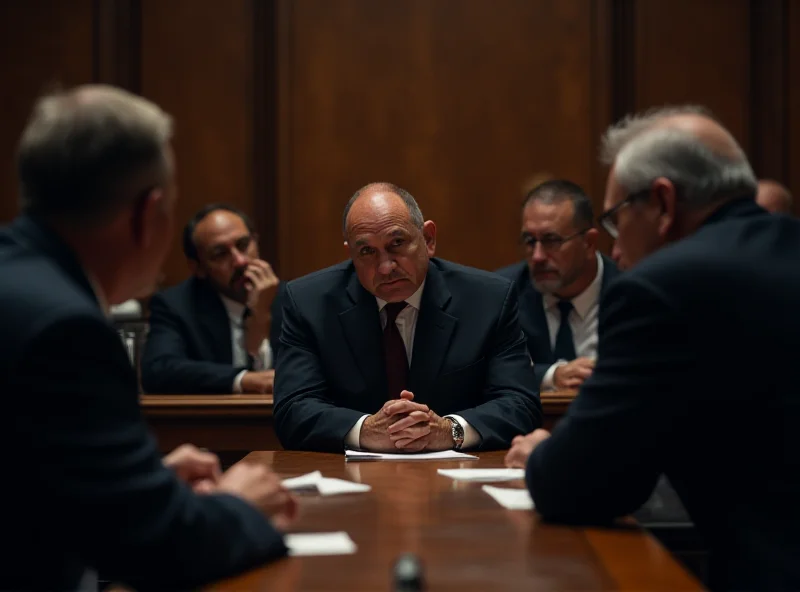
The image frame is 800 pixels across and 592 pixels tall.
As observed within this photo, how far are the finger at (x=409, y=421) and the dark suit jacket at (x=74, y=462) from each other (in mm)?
1540

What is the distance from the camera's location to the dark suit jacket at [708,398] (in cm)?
203

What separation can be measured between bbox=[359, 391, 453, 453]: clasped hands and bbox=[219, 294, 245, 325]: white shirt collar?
9.53 feet

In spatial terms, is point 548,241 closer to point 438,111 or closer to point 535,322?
point 535,322

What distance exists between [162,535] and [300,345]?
7.13 ft

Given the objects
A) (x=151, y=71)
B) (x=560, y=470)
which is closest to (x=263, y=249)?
(x=151, y=71)

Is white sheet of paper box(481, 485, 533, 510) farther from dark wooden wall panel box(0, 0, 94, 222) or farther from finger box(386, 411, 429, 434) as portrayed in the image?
dark wooden wall panel box(0, 0, 94, 222)

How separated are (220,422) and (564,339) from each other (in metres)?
1.82

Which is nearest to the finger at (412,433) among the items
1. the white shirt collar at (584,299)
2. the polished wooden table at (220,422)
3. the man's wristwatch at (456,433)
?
the man's wristwatch at (456,433)

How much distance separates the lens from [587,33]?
704 cm

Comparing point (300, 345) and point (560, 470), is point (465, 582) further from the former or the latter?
point (300, 345)

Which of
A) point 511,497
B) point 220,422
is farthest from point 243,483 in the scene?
point 220,422

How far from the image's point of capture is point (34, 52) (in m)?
7.11

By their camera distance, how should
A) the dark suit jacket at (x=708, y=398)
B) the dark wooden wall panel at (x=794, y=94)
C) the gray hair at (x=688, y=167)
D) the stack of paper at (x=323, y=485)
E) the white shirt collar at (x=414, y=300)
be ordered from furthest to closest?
the dark wooden wall panel at (x=794, y=94), the white shirt collar at (x=414, y=300), the stack of paper at (x=323, y=485), the gray hair at (x=688, y=167), the dark suit jacket at (x=708, y=398)

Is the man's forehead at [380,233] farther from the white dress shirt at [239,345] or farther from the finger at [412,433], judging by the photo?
the white dress shirt at [239,345]
